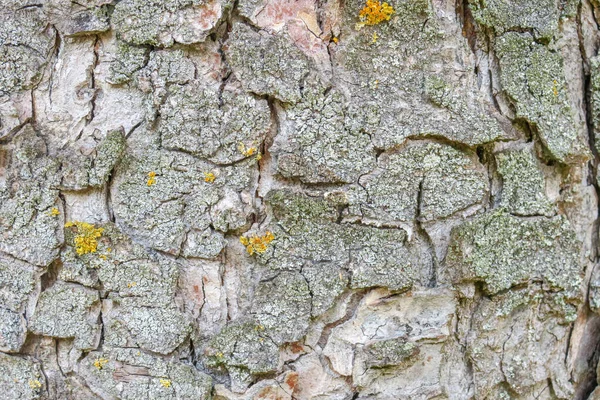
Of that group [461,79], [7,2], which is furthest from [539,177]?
[7,2]

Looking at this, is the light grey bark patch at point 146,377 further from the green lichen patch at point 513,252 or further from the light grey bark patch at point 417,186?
the green lichen patch at point 513,252

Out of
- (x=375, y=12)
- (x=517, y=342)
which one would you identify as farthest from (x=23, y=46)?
(x=517, y=342)

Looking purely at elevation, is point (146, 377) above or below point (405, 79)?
below

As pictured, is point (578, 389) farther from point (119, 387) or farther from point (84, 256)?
point (84, 256)

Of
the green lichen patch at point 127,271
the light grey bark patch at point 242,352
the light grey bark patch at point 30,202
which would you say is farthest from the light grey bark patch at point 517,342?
the light grey bark patch at point 30,202

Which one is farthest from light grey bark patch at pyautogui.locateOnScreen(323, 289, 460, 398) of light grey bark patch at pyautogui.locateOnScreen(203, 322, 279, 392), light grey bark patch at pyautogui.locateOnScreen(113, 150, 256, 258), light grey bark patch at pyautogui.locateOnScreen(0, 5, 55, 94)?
light grey bark patch at pyautogui.locateOnScreen(0, 5, 55, 94)

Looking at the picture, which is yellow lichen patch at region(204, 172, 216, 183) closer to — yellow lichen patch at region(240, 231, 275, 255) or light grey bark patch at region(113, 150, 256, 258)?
light grey bark patch at region(113, 150, 256, 258)

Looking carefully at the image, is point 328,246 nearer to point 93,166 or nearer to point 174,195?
point 174,195
